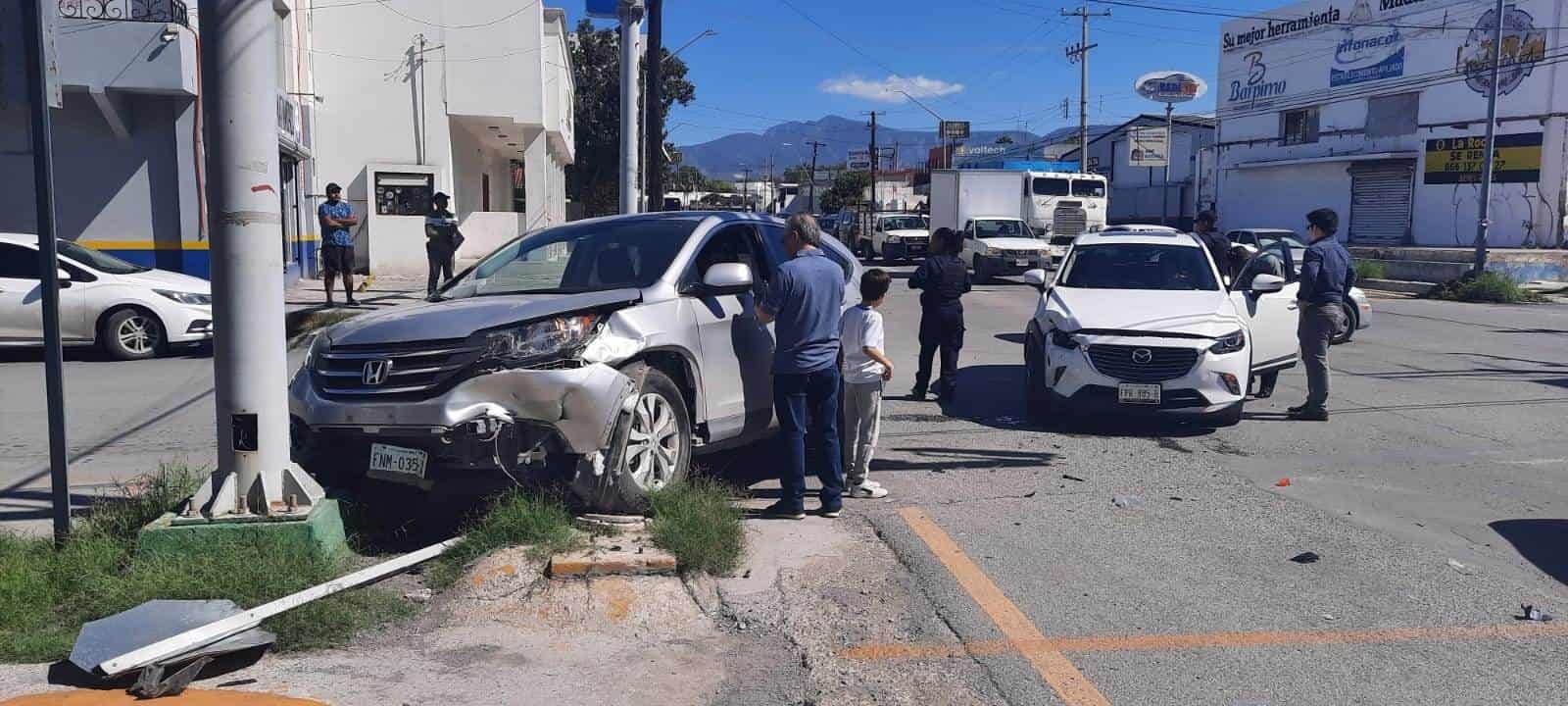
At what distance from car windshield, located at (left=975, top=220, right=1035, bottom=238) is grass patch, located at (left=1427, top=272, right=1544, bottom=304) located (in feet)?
31.5

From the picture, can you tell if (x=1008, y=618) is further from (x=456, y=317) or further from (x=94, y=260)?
(x=94, y=260)

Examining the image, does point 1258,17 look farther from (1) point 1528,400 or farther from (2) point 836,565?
(2) point 836,565

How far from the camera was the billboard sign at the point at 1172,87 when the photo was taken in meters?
51.1

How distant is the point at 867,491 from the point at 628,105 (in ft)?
37.4

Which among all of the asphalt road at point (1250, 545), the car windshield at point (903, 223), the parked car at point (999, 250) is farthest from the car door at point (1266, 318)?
the car windshield at point (903, 223)

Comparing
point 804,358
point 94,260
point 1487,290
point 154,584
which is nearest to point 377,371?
point 154,584

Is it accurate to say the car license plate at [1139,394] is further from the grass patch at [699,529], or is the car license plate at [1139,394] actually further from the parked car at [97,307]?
the parked car at [97,307]

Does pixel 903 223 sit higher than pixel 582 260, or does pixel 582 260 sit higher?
pixel 903 223

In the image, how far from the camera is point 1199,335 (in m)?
8.99

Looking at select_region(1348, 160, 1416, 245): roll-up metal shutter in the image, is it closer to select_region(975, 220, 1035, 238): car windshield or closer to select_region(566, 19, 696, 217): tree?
select_region(975, 220, 1035, 238): car windshield

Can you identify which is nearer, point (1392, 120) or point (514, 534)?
point (514, 534)

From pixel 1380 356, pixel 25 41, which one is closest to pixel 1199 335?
pixel 1380 356

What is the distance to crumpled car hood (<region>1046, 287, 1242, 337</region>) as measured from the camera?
9.12 m

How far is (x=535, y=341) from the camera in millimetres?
5793
